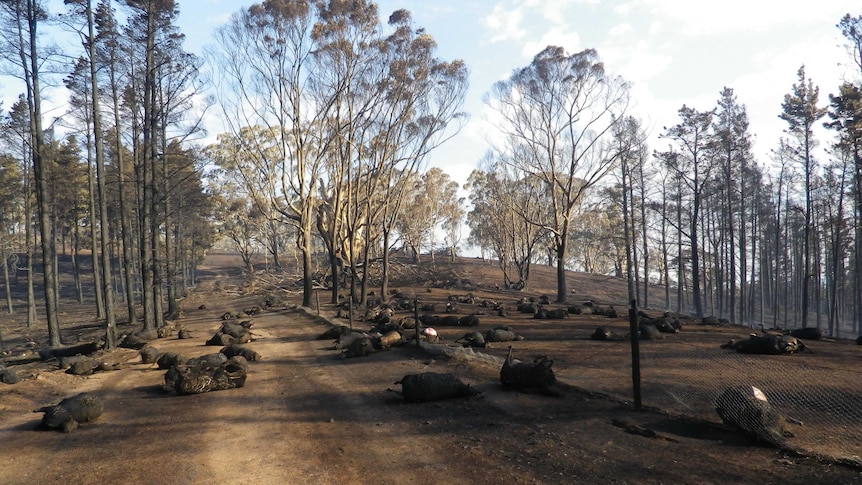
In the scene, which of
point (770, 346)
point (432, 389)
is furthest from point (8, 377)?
point (770, 346)

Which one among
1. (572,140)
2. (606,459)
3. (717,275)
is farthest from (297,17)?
(717,275)

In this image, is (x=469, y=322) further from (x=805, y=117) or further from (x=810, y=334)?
(x=805, y=117)

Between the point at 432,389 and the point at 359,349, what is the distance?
17.0 feet

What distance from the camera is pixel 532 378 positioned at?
8.64m

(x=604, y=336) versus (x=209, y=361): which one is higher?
(x=209, y=361)

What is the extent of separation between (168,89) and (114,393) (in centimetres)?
1524

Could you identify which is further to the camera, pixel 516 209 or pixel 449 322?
pixel 516 209

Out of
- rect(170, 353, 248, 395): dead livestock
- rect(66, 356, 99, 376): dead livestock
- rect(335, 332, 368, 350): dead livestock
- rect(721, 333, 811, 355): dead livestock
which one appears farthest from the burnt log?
rect(721, 333, 811, 355): dead livestock

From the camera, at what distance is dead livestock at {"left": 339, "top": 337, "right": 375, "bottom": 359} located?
13.3 meters

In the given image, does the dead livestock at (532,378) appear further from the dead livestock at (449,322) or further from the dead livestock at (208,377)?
the dead livestock at (449,322)

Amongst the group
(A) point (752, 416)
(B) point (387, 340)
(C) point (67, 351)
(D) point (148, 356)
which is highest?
(A) point (752, 416)

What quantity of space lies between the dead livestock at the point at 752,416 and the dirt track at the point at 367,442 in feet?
0.56

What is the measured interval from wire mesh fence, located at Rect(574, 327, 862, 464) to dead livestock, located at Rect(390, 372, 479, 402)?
7.39ft

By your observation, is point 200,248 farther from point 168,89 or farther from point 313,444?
point 313,444
